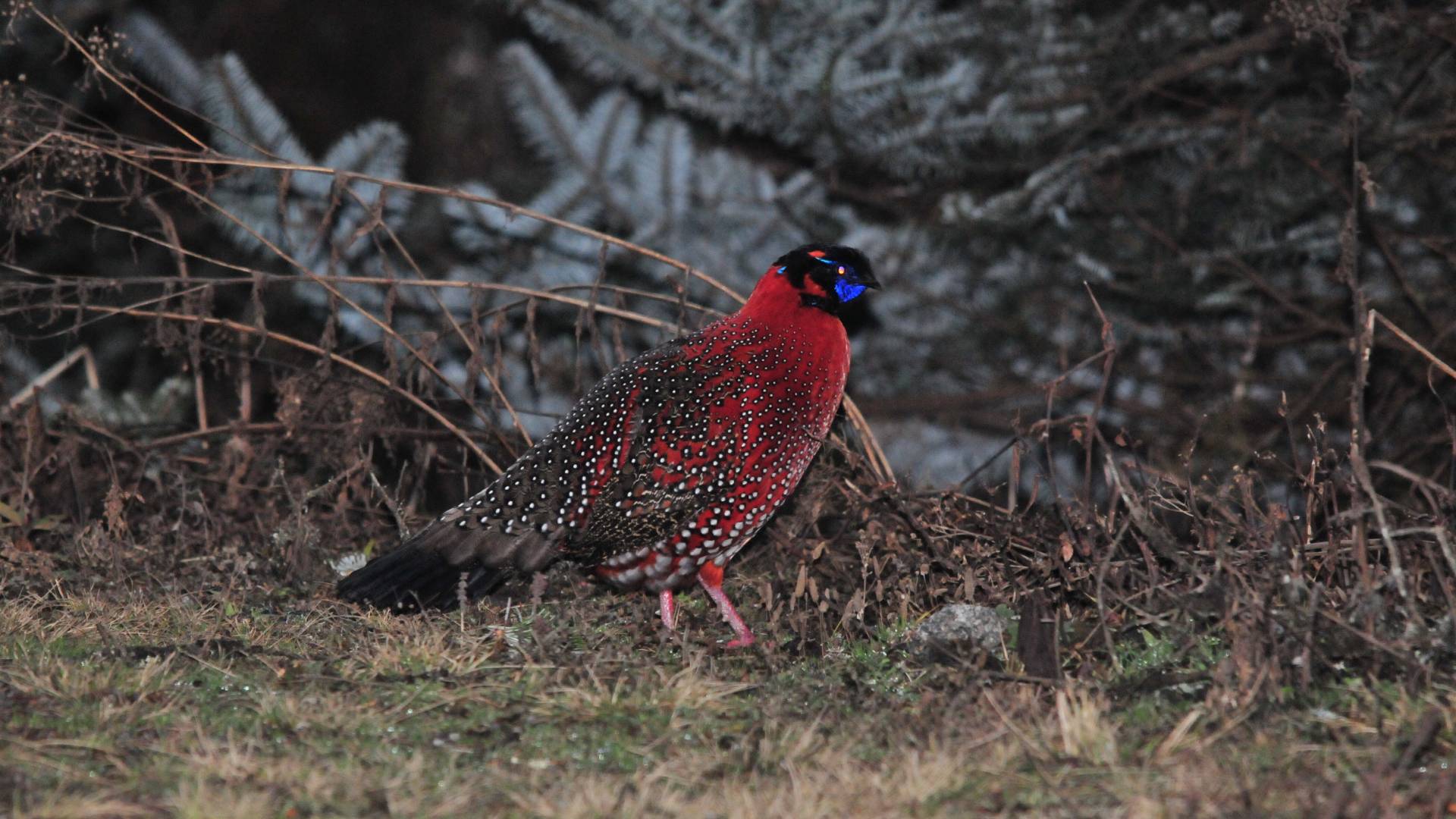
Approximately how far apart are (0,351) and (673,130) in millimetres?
2453

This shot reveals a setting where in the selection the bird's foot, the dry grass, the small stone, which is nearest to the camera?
the dry grass

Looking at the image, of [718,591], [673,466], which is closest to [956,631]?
[718,591]

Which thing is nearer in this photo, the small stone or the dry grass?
the dry grass

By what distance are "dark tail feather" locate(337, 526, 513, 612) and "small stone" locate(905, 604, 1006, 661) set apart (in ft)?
3.90

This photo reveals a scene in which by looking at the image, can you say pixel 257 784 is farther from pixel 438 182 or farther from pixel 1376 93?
pixel 438 182

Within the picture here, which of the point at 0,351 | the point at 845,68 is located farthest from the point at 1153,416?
the point at 0,351

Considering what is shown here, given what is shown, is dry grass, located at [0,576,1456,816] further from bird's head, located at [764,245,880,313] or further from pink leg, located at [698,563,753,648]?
bird's head, located at [764,245,880,313]

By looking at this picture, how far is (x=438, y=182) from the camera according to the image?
752 cm

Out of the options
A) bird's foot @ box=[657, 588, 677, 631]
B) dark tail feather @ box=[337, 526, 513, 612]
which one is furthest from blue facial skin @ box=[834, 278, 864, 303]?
dark tail feather @ box=[337, 526, 513, 612]

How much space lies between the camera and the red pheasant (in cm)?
393

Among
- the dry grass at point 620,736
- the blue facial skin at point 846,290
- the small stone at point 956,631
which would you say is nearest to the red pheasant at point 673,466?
the blue facial skin at point 846,290

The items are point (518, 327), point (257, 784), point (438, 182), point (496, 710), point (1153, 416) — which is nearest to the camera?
point (257, 784)

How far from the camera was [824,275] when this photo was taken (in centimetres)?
412

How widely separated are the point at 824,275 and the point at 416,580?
1.42 meters
